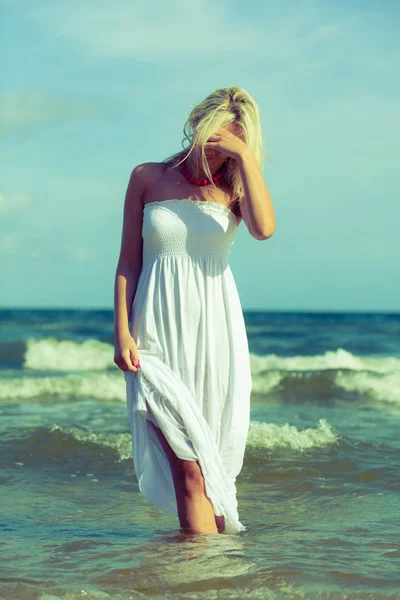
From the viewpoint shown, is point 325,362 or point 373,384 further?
point 325,362

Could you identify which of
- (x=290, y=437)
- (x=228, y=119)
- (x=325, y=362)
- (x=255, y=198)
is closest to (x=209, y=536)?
(x=255, y=198)

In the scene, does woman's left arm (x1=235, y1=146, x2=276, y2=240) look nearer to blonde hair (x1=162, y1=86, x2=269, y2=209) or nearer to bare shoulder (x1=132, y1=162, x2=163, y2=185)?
blonde hair (x1=162, y1=86, x2=269, y2=209)

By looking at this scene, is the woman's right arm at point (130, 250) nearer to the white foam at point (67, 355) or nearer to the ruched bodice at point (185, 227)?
the ruched bodice at point (185, 227)

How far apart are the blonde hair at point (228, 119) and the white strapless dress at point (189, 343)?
299 millimetres

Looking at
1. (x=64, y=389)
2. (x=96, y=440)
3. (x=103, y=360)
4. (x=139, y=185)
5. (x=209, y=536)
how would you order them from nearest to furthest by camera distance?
1. (x=209, y=536)
2. (x=139, y=185)
3. (x=96, y=440)
4. (x=64, y=389)
5. (x=103, y=360)

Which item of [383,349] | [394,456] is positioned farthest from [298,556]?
[383,349]

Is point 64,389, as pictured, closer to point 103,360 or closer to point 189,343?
point 103,360

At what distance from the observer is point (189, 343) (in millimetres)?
4109

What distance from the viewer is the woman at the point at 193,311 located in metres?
4.00

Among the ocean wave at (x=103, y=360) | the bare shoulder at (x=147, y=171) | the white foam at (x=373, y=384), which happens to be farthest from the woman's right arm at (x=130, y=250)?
the ocean wave at (x=103, y=360)

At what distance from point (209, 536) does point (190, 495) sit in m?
0.25

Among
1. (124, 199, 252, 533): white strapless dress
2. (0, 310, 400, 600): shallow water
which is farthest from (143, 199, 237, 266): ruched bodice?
(0, 310, 400, 600): shallow water

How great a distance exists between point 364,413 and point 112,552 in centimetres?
821

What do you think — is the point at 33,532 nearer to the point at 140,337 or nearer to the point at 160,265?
the point at 140,337
